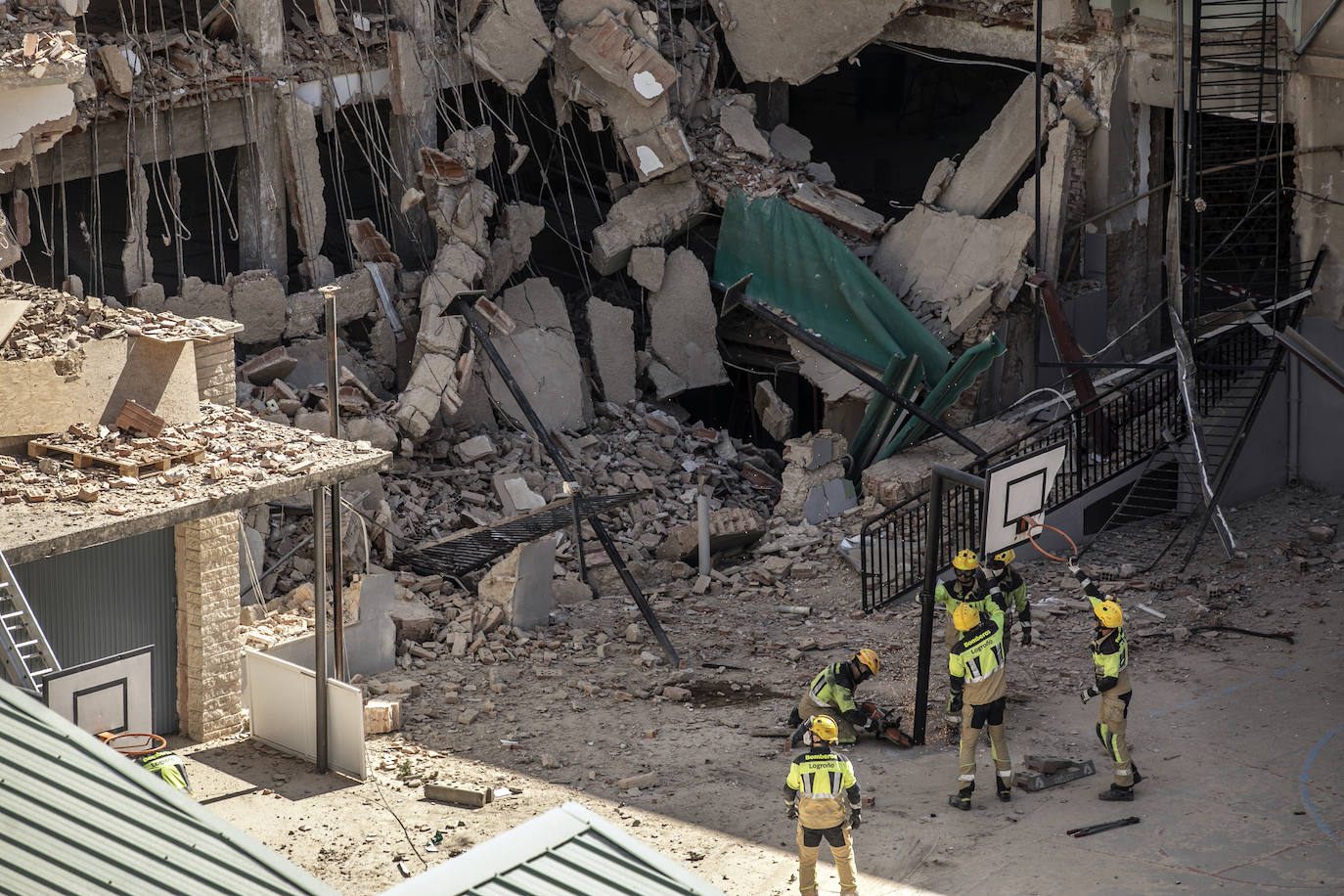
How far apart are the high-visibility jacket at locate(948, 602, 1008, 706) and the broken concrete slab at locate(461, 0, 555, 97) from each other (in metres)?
10.3

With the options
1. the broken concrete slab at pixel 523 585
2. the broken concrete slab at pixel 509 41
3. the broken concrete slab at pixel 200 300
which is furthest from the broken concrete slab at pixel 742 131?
Result: the broken concrete slab at pixel 523 585

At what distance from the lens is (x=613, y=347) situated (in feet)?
66.6

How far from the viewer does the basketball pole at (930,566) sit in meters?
12.1

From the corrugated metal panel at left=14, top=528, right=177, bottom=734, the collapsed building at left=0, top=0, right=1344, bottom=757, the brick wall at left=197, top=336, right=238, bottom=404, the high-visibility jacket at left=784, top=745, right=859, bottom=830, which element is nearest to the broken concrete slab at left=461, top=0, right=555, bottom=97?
the collapsed building at left=0, top=0, right=1344, bottom=757

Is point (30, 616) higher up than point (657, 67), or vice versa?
point (657, 67)

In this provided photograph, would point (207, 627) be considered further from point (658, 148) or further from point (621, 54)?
point (621, 54)

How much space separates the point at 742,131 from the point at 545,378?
4106mm

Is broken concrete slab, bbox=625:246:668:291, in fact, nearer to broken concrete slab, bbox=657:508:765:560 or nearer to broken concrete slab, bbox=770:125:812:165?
broken concrete slab, bbox=770:125:812:165

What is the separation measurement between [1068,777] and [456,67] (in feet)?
37.2

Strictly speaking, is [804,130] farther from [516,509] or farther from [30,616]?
[30,616]

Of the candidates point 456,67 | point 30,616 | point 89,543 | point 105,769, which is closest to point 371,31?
point 456,67

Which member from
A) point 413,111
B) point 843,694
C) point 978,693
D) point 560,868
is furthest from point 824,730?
point 413,111

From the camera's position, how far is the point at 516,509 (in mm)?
17766

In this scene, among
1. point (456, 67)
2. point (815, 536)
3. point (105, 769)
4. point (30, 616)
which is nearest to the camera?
point (105, 769)
